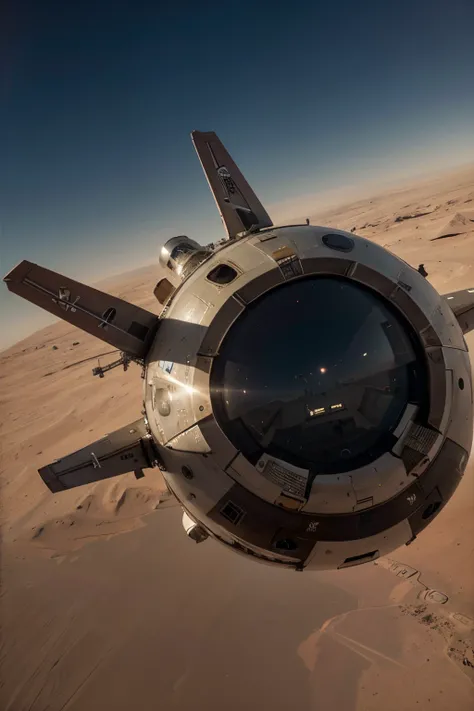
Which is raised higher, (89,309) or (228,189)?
(228,189)

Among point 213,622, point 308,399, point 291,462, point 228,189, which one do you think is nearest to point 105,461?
point 291,462

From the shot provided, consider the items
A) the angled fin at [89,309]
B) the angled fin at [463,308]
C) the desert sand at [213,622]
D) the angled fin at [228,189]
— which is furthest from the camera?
the desert sand at [213,622]

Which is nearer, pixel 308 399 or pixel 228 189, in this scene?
pixel 308 399

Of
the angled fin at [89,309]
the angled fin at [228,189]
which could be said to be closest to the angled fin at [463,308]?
the angled fin at [228,189]

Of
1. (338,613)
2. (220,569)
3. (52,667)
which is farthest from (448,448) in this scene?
(52,667)

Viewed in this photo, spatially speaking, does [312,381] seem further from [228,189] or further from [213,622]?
[213,622]

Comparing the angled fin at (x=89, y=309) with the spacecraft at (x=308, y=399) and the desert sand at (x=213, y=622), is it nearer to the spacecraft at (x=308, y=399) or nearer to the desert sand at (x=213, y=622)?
the spacecraft at (x=308, y=399)

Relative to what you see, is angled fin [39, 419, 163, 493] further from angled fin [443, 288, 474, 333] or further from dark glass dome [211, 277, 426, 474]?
angled fin [443, 288, 474, 333]
